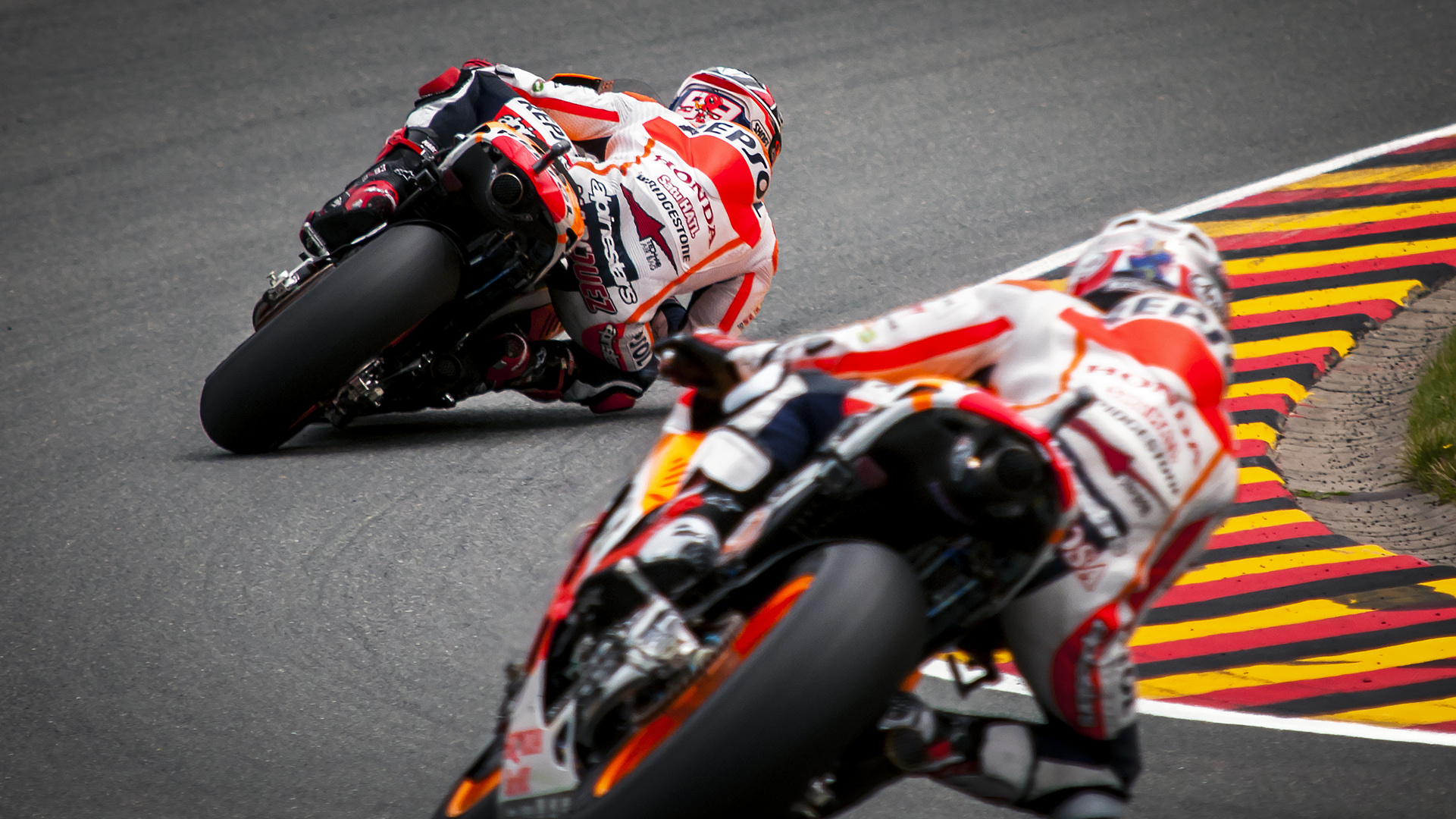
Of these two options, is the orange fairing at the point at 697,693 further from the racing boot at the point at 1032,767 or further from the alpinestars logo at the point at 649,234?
the alpinestars logo at the point at 649,234

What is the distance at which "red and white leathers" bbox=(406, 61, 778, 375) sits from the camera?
531 centimetres

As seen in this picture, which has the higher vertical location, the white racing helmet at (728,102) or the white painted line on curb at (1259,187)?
the white racing helmet at (728,102)

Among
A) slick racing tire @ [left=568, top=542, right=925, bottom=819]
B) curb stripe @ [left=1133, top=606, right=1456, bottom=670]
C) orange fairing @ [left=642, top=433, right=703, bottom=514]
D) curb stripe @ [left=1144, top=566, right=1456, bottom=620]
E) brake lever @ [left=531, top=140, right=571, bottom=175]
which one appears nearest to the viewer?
slick racing tire @ [left=568, top=542, right=925, bottom=819]

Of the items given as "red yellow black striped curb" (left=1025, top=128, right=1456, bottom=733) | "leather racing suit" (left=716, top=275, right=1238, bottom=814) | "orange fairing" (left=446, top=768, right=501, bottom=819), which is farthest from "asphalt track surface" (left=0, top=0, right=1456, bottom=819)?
"leather racing suit" (left=716, top=275, right=1238, bottom=814)

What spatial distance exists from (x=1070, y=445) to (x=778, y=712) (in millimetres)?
909

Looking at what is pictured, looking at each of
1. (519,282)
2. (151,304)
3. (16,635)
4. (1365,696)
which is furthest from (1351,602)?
(151,304)

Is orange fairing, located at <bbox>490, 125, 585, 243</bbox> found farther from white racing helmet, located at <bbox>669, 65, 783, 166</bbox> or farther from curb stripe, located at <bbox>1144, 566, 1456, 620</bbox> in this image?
curb stripe, located at <bbox>1144, 566, 1456, 620</bbox>

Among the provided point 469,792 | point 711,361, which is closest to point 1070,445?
point 711,361

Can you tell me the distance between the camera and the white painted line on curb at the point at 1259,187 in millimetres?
7219

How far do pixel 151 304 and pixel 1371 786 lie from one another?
589 centimetres

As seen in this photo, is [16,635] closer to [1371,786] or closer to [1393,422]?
[1371,786]

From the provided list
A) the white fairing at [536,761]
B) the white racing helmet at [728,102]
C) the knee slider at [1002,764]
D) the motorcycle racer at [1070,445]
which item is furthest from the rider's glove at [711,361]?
the white racing helmet at [728,102]

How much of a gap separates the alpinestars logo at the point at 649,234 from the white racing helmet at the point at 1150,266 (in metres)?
2.50

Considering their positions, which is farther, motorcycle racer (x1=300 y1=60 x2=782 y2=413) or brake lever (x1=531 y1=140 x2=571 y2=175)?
motorcycle racer (x1=300 y1=60 x2=782 y2=413)
